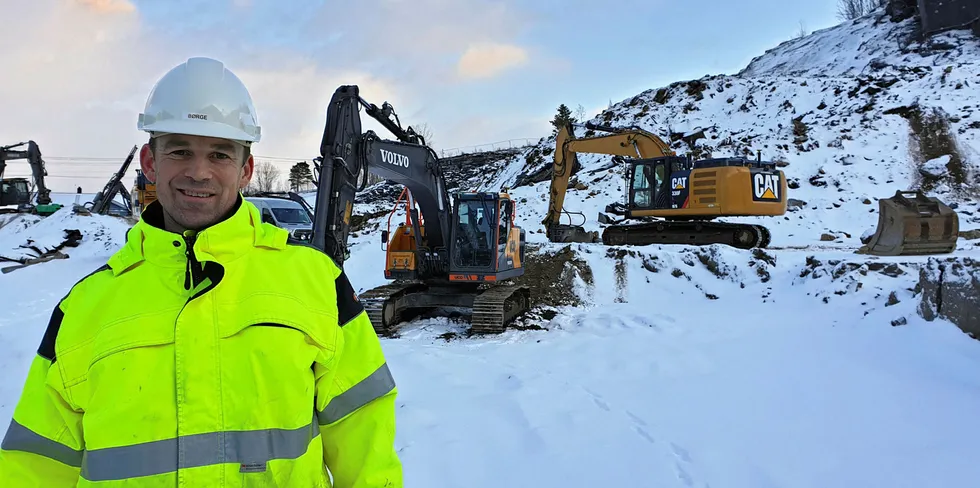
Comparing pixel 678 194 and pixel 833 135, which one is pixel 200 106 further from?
pixel 833 135

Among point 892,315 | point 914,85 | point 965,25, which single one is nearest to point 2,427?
point 892,315

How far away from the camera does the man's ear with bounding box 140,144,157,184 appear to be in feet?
5.42

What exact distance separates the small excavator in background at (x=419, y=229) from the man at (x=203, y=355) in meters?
5.58

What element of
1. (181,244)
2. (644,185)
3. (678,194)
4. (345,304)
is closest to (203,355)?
(181,244)

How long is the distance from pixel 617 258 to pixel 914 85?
794 inches

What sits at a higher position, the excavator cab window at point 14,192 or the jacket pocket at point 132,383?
the excavator cab window at point 14,192

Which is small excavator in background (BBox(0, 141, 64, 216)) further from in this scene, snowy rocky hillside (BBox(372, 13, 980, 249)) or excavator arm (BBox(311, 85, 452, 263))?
excavator arm (BBox(311, 85, 452, 263))

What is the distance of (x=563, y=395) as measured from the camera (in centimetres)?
536

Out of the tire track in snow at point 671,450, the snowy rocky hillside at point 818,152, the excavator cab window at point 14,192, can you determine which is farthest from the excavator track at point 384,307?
the excavator cab window at point 14,192

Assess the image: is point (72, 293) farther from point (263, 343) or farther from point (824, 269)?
point (824, 269)

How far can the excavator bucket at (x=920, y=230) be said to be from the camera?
11.0 metres

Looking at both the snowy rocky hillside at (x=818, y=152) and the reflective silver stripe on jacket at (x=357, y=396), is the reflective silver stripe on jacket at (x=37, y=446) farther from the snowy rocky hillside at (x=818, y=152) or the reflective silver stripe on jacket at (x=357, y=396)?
the snowy rocky hillside at (x=818, y=152)

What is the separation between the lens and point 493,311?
8.46 meters

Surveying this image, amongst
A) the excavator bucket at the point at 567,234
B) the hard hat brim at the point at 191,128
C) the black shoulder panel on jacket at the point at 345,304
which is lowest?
the excavator bucket at the point at 567,234
